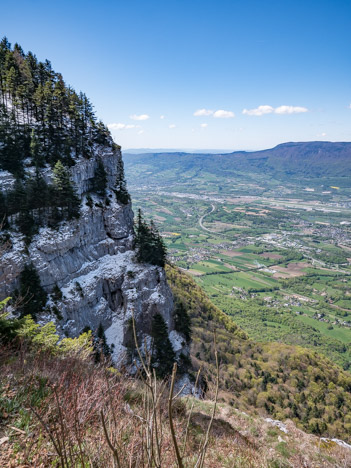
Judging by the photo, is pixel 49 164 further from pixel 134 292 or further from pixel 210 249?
pixel 210 249

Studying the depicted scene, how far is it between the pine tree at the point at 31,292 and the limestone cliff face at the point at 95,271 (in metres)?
0.57

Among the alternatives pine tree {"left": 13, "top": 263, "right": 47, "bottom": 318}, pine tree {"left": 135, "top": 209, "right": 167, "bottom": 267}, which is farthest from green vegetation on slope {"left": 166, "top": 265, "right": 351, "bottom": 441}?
pine tree {"left": 13, "top": 263, "right": 47, "bottom": 318}

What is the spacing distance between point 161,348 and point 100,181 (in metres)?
23.9

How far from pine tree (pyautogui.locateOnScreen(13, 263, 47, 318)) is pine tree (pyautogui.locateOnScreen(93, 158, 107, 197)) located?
1460cm

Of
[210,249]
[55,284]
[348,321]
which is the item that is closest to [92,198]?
[55,284]

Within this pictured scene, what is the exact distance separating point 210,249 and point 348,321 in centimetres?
8156

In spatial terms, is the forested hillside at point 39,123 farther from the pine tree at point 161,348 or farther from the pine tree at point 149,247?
the pine tree at point 161,348

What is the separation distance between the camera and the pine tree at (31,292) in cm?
2303

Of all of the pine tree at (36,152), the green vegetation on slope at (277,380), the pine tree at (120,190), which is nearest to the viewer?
the pine tree at (36,152)

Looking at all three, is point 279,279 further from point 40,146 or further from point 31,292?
point 31,292

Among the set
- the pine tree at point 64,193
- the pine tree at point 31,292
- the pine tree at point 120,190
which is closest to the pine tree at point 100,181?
the pine tree at point 120,190

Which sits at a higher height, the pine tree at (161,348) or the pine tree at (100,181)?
the pine tree at (100,181)

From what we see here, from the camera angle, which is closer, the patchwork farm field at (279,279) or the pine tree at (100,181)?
the pine tree at (100,181)

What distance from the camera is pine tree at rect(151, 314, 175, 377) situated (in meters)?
28.8
